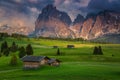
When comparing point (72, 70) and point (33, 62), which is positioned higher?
point (33, 62)

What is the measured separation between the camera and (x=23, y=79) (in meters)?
84.8

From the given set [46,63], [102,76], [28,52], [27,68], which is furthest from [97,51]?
[102,76]

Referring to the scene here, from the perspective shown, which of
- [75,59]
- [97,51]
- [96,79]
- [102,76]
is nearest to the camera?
[96,79]

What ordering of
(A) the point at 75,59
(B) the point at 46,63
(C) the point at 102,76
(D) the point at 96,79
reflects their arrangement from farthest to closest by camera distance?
(A) the point at 75,59 → (B) the point at 46,63 → (C) the point at 102,76 → (D) the point at 96,79

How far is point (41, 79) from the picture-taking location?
84.0 meters

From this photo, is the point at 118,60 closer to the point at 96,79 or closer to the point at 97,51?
the point at 97,51

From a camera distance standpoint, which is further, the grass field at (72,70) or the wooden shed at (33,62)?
the wooden shed at (33,62)

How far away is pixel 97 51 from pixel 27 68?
8197 cm

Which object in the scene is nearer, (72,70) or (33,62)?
(72,70)

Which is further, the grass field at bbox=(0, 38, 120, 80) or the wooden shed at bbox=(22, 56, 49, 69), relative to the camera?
the wooden shed at bbox=(22, 56, 49, 69)

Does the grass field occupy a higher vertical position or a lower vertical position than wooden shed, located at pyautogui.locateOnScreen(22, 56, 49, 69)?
lower

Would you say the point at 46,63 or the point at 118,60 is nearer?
the point at 46,63

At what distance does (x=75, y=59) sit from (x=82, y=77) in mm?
74527

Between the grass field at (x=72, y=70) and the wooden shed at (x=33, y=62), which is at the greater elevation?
the wooden shed at (x=33, y=62)
